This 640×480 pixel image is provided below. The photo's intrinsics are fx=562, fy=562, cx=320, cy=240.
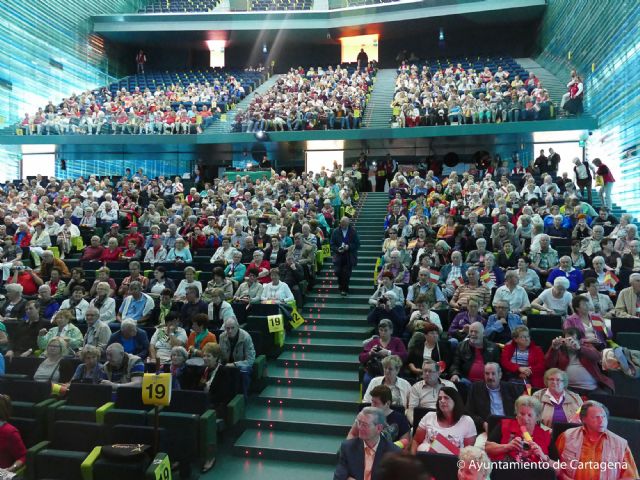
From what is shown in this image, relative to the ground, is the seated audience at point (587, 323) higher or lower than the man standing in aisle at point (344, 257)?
lower

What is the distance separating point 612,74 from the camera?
45.7 feet

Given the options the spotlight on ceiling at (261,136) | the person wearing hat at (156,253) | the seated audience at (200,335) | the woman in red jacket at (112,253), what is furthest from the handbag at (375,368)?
the spotlight on ceiling at (261,136)

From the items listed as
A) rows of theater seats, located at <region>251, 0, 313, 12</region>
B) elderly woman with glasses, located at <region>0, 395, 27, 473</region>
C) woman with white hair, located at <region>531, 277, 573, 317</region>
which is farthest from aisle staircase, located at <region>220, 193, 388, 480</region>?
rows of theater seats, located at <region>251, 0, 313, 12</region>

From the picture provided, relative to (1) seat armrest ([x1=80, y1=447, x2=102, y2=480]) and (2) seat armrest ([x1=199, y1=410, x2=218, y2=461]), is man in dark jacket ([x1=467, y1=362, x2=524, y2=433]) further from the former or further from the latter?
(1) seat armrest ([x1=80, y1=447, x2=102, y2=480])

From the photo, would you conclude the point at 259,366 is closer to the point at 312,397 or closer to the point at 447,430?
the point at 312,397

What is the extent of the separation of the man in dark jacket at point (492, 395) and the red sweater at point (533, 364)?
0.70 metres

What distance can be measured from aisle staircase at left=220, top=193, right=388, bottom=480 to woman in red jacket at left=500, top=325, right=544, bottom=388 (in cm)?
178

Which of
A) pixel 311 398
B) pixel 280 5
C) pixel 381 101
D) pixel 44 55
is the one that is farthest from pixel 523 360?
pixel 280 5

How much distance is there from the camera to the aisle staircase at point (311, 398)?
573cm

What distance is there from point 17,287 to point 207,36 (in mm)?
22754

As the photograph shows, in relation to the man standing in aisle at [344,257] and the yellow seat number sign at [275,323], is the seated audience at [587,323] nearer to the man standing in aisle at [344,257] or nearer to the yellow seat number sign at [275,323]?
the yellow seat number sign at [275,323]

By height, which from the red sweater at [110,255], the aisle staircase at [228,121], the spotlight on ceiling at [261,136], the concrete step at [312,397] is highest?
the aisle staircase at [228,121]

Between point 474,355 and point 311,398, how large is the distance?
1.98m

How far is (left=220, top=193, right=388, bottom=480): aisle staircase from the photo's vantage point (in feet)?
18.8
